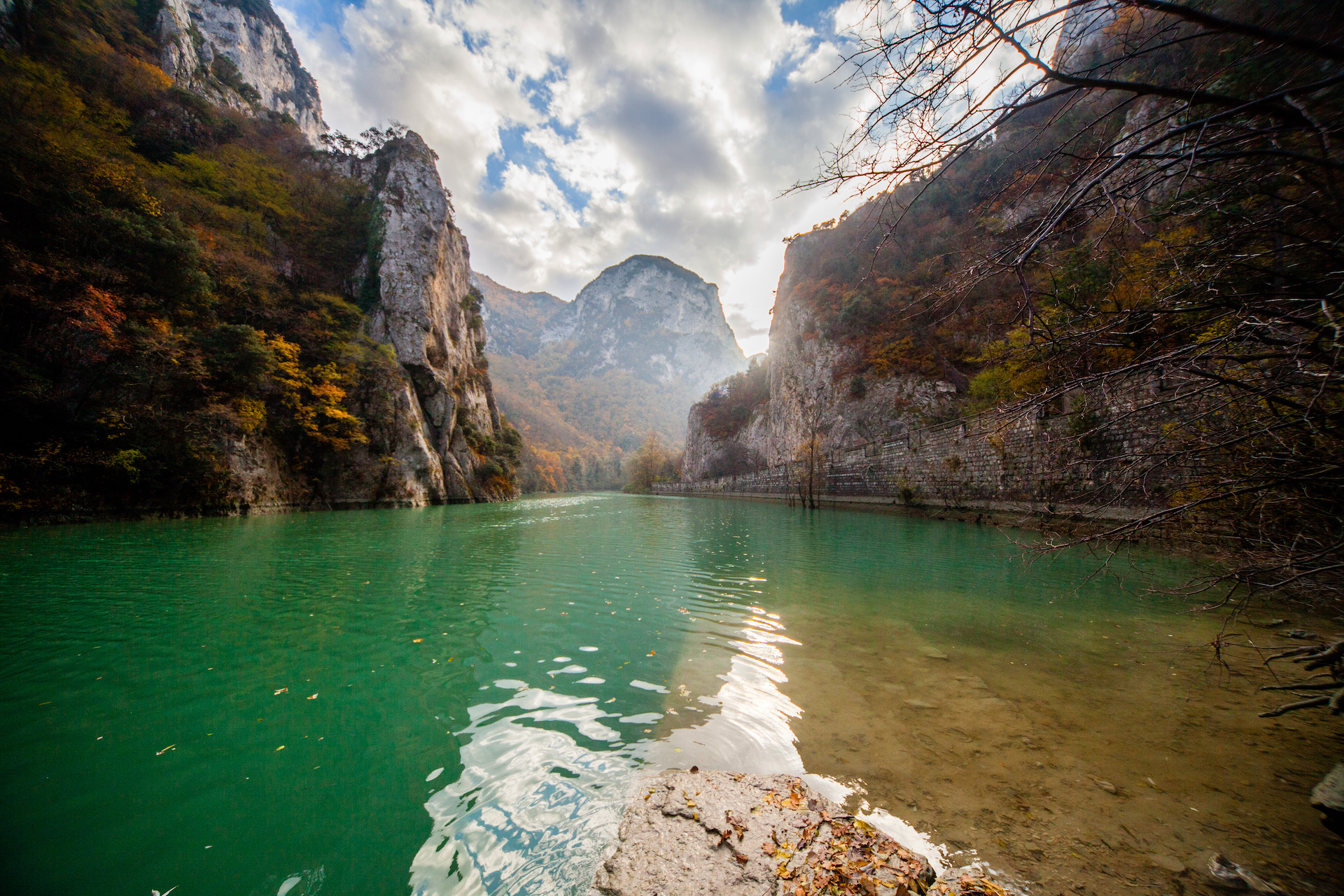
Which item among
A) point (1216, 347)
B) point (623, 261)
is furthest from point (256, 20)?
point (623, 261)

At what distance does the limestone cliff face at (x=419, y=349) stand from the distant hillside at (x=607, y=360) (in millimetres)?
45370

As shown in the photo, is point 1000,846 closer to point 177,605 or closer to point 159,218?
point 177,605

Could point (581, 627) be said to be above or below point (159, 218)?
below

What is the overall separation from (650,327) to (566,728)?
182m

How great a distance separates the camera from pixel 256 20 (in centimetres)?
4400

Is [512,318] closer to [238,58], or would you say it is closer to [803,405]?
[238,58]

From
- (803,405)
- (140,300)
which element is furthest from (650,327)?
(140,300)

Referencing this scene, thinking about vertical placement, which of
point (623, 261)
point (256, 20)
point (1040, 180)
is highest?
point (623, 261)

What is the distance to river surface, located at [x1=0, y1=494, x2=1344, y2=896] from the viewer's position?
1.96m

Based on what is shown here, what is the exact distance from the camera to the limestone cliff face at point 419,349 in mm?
25797

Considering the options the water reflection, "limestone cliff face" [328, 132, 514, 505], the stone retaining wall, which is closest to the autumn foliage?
"limestone cliff face" [328, 132, 514, 505]

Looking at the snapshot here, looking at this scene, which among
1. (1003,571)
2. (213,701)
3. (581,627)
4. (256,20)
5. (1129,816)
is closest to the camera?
(1129,816)

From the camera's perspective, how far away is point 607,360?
6471 inches

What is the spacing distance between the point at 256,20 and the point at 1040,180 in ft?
242
